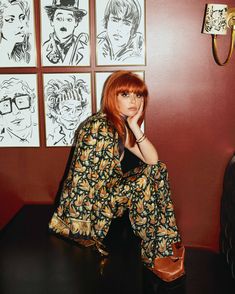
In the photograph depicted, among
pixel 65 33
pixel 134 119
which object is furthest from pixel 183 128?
pixel 65 33

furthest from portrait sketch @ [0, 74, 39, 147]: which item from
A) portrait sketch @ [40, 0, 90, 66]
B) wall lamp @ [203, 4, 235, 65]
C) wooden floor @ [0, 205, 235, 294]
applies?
wall lamp @ [203, 4, 235, 65]

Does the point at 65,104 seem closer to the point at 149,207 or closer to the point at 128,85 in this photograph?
the point at 128,85

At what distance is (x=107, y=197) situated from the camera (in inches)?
84.0

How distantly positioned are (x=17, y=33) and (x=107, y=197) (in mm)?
1335

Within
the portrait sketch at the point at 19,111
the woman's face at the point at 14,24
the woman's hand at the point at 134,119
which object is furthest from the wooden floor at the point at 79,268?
the woman's face at the point at 14,24

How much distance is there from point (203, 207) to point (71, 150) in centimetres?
105

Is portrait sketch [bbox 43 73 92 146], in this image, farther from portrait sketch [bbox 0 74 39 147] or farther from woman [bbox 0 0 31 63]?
woman [bbox 0 0 31 63]

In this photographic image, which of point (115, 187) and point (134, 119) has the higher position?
point (134, 119)

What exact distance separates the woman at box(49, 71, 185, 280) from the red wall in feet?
1.50

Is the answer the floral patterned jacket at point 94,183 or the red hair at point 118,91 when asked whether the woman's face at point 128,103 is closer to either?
the red hair at point 118,91

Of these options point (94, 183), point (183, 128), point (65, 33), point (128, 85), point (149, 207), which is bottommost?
point (149, 207)

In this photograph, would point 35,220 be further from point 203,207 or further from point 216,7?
point 216,7

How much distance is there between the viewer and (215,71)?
2611mm

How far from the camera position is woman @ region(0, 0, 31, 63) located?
8.58ft
